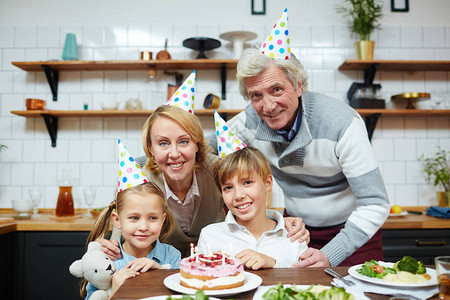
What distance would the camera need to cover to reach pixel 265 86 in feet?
4.99

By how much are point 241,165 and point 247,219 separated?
0.70 feet

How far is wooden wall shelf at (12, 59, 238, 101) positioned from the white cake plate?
107 millimetres

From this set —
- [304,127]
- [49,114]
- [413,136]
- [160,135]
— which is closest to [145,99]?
[49,114]

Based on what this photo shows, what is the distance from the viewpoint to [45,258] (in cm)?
243

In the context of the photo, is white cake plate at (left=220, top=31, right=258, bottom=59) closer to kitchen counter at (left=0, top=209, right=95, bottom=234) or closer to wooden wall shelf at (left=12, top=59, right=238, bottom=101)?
wooden wall shelf at (left=12, top=59, right=238, bottom=101)

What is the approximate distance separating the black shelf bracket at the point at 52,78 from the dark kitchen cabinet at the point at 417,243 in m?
2.66

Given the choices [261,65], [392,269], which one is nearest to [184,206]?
[261,65]

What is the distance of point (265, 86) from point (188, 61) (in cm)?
145

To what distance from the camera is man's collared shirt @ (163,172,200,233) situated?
173 cm

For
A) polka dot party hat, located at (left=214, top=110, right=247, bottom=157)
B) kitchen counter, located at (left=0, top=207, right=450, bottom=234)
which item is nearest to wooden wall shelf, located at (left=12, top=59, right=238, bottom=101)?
kitchen counter, located at (left=0, top=207, right=450, bottom=234)

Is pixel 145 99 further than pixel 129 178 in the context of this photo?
Yes

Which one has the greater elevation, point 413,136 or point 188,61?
point 188,61

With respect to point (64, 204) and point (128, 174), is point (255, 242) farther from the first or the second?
point (64, 204)

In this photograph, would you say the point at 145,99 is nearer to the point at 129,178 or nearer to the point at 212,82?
the point at 212,82
